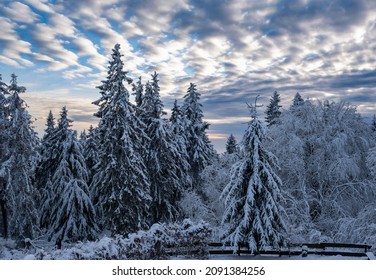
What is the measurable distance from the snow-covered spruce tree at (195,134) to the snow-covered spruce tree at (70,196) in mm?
11111

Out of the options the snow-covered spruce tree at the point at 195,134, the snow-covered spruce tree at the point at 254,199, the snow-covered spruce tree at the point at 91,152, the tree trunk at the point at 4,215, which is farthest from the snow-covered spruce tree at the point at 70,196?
the snow-covered spruce tree at the point at 254,199

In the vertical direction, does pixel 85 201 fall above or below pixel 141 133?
below

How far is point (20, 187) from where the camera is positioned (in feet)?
87.7

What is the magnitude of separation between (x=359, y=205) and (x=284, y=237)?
9.83 m

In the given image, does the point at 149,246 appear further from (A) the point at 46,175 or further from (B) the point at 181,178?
(A) the point at 46,175

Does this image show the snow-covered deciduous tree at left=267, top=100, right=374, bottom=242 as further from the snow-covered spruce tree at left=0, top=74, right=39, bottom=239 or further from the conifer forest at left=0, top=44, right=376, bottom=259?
the snow-covered spruce tree at left=0, top=74, right=39, bottom=239

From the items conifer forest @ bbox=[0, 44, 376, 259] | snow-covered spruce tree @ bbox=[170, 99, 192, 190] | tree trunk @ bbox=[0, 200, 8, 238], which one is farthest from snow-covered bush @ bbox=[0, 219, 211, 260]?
snow-covered spruce tree @ bbox=[170, 99, 192, 190]

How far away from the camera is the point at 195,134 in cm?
3672

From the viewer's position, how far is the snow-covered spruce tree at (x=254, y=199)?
1653 cm

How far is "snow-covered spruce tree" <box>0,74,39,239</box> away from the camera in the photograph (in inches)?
1033

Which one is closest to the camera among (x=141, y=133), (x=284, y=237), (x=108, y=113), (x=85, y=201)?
(x=284, y=237)

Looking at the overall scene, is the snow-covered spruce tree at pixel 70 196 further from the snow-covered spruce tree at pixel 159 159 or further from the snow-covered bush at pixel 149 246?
the snow-covered bush at pixel 149 246
